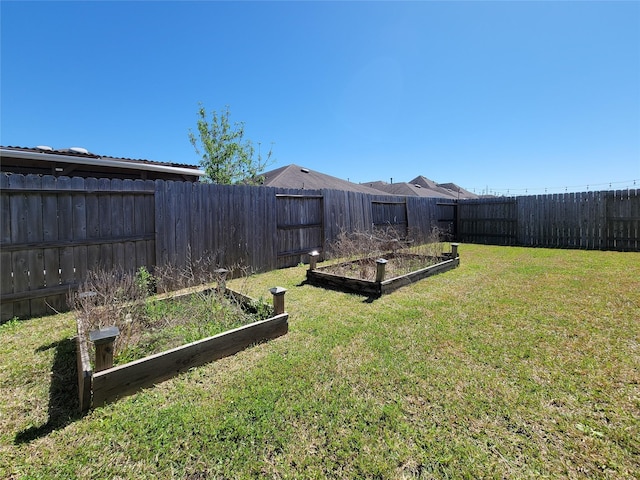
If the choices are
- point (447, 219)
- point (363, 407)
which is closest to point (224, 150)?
point (447, 219)

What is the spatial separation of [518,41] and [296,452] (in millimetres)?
10598

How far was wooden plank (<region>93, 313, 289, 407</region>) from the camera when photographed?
6.43ft

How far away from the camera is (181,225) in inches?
196

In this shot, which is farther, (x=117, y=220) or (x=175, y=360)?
(x=117, y=220)

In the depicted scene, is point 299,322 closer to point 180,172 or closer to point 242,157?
point 180,172

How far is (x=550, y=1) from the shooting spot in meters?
6.14

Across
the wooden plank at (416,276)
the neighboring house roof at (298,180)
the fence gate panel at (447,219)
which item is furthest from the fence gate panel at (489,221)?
the wooden plank at (416,276)

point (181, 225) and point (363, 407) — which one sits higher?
point (181, 225)

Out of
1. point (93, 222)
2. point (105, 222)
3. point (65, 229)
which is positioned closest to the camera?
point (65, 229)

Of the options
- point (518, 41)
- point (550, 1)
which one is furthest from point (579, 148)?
point (550, 1)

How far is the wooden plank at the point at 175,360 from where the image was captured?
196 centimetres

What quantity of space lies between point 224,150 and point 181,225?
13.5m

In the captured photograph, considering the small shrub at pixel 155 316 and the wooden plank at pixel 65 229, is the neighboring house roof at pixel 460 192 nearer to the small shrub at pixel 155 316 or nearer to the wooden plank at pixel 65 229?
the small shrub at pixel 155 316

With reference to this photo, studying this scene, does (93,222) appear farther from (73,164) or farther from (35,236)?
(73,164)
